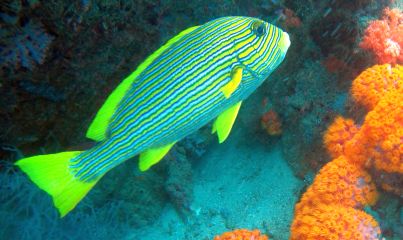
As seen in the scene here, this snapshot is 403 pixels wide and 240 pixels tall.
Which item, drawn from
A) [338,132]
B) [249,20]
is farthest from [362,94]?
[249,20]

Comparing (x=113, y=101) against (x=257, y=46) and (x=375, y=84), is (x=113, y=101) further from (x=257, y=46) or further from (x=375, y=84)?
(x=375, y=84)

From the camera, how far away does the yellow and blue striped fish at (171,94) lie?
2.62m

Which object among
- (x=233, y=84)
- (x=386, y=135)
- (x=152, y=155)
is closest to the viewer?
(x=233, y=84)

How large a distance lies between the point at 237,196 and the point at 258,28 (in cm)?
319

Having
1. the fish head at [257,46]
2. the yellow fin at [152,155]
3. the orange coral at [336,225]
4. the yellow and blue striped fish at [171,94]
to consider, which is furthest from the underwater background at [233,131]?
the fish head at [257,46]

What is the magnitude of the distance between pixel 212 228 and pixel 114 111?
2.94 m

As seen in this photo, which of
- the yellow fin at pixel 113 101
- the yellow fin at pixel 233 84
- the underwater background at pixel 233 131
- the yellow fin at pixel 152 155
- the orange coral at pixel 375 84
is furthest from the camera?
the orange coral at pixel 375 84

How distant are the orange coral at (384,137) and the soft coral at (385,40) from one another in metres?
→ 1.04

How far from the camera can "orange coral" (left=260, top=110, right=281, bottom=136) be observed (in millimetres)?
5254

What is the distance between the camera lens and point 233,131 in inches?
235

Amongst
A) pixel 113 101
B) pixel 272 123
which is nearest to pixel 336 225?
pixel 272 123

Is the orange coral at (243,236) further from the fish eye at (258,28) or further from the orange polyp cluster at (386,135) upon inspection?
the fish eye at (258,28)

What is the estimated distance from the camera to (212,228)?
4961mm

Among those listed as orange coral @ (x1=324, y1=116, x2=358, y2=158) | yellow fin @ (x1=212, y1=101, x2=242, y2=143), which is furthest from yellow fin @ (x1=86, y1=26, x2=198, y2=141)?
orange coral @ (x1=324, y1=116, x2=358, y2=158)
